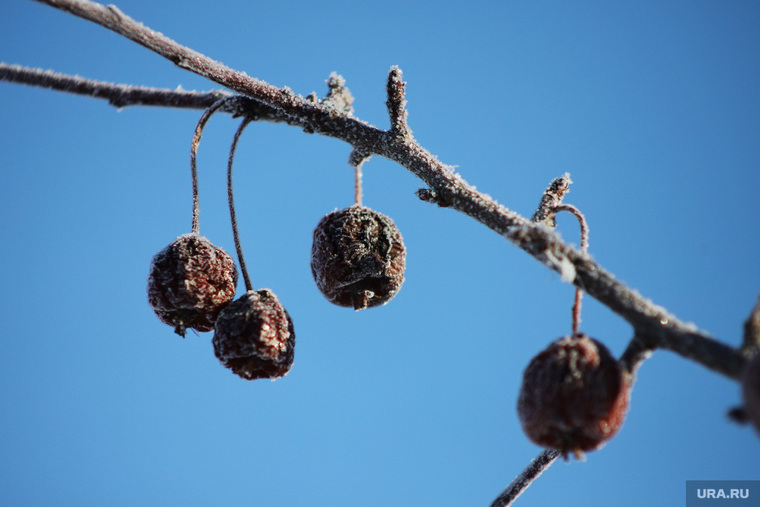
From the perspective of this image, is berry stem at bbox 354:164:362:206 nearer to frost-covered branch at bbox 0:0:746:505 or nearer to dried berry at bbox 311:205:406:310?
frost-covered branch at bbox 0:0:746:505

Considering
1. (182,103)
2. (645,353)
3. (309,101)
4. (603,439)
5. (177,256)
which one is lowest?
(603,439)

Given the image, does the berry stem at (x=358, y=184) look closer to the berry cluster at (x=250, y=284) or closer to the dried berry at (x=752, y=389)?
the berry cluster at (x=250, y=284)

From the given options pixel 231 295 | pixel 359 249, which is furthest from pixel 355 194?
pixel 231 295

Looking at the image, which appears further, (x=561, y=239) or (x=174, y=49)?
(x=174, y=49)

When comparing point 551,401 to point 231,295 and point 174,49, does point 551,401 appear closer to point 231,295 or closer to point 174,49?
point 231,295

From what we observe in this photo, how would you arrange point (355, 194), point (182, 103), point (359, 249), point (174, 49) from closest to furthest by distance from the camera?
point (174, 49) → point (359, 249) → point (182, 103) → point (355, 194)

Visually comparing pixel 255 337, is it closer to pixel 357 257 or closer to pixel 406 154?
pixel 357 257

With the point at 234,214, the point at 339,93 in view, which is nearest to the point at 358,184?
the point at 339,93
